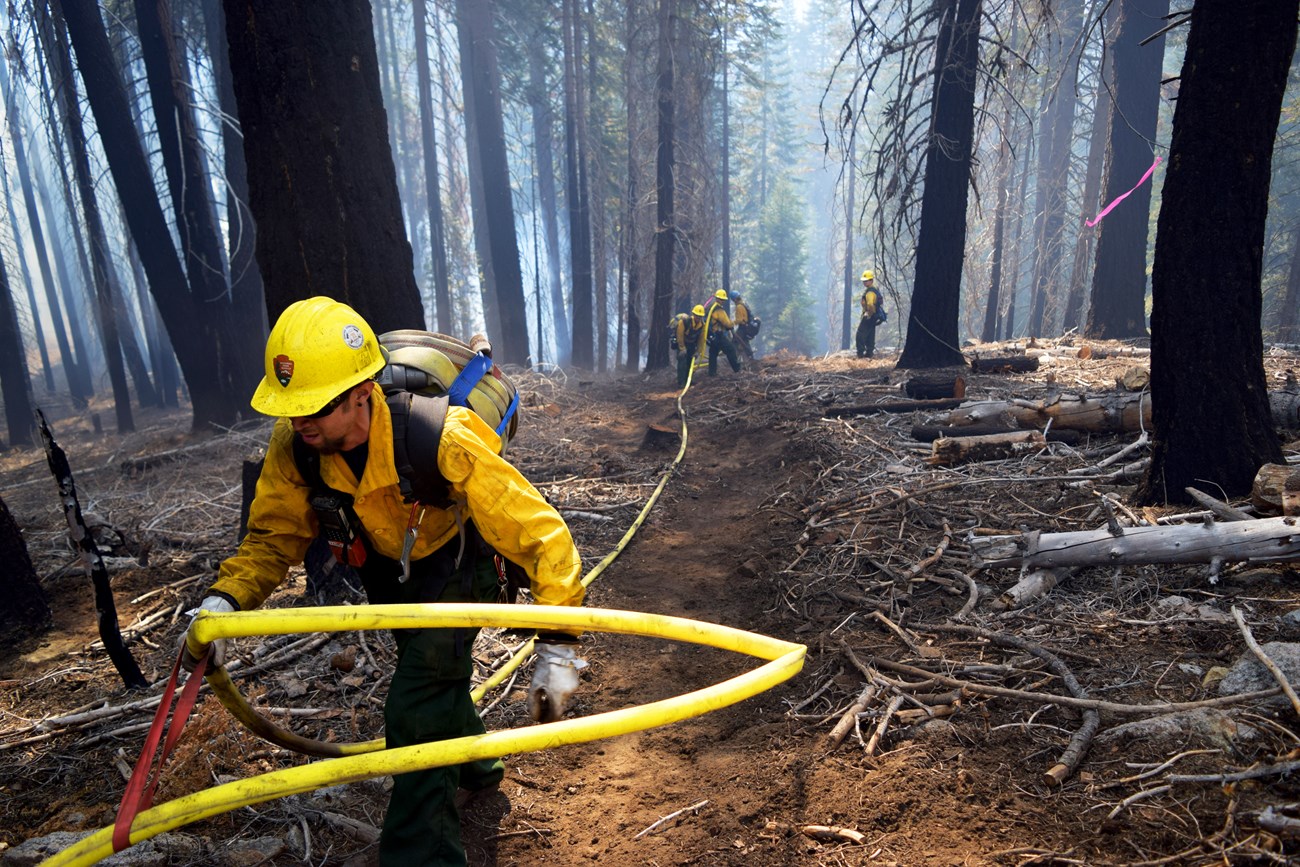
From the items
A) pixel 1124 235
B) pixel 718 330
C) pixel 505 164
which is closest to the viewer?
pixel 1124 235

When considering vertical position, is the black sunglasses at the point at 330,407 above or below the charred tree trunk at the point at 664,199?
below

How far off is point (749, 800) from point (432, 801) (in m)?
1.26

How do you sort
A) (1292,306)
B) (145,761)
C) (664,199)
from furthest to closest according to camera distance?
(1292,306) < (664,199) < (145,761)

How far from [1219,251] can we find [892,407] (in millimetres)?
4299

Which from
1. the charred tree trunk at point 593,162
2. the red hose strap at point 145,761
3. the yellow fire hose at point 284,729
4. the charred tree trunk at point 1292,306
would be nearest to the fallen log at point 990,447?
the yellow fire hose at point 284,729

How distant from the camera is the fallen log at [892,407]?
26.1ft

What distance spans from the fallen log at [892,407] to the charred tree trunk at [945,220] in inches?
129

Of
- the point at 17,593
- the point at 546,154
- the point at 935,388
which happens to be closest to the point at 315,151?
the point at 17,593

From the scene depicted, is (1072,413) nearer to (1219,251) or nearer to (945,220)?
(1219,251)

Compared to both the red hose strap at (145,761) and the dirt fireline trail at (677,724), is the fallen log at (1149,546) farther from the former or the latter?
the red hose strap at (145,761)

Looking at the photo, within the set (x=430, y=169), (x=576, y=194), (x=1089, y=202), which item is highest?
(x=430, y=169)

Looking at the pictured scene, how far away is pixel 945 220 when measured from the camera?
10781 millimetres

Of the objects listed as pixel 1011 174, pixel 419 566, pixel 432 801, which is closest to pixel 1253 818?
pixel 432 801

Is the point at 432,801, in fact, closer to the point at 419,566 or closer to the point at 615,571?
the point at 419,566
